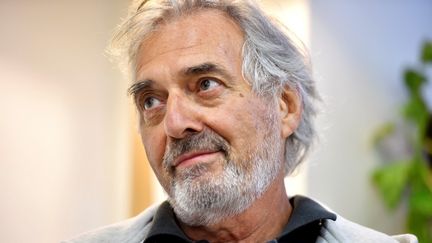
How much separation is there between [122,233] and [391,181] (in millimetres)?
1513

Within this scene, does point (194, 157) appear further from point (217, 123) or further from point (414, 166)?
point (414, 166)

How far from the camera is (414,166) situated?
8.70 feet

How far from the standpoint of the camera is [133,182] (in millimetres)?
1960

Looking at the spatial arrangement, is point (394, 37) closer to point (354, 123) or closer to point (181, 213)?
point (354, 123)

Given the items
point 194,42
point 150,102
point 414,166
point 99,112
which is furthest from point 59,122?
point 414,166

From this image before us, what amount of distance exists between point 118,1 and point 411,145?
1.67 meters

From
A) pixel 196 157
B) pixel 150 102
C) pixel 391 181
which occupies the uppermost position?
pixel 150 102

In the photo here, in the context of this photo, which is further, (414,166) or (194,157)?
(414,166)

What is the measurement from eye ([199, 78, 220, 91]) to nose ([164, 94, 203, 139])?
0.15 ft

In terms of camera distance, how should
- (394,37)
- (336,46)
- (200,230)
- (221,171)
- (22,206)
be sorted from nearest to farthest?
(221,171) → (200,230) → (22,206) → (336,46) → (394,37)

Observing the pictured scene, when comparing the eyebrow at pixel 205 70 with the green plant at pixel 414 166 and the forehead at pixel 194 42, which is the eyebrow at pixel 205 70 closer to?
the forehead at pixel 194 42

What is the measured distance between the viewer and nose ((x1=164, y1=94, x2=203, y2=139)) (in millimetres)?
1180

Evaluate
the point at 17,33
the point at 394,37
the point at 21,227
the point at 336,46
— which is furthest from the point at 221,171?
the point at 394,37

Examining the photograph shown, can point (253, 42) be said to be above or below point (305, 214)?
above
